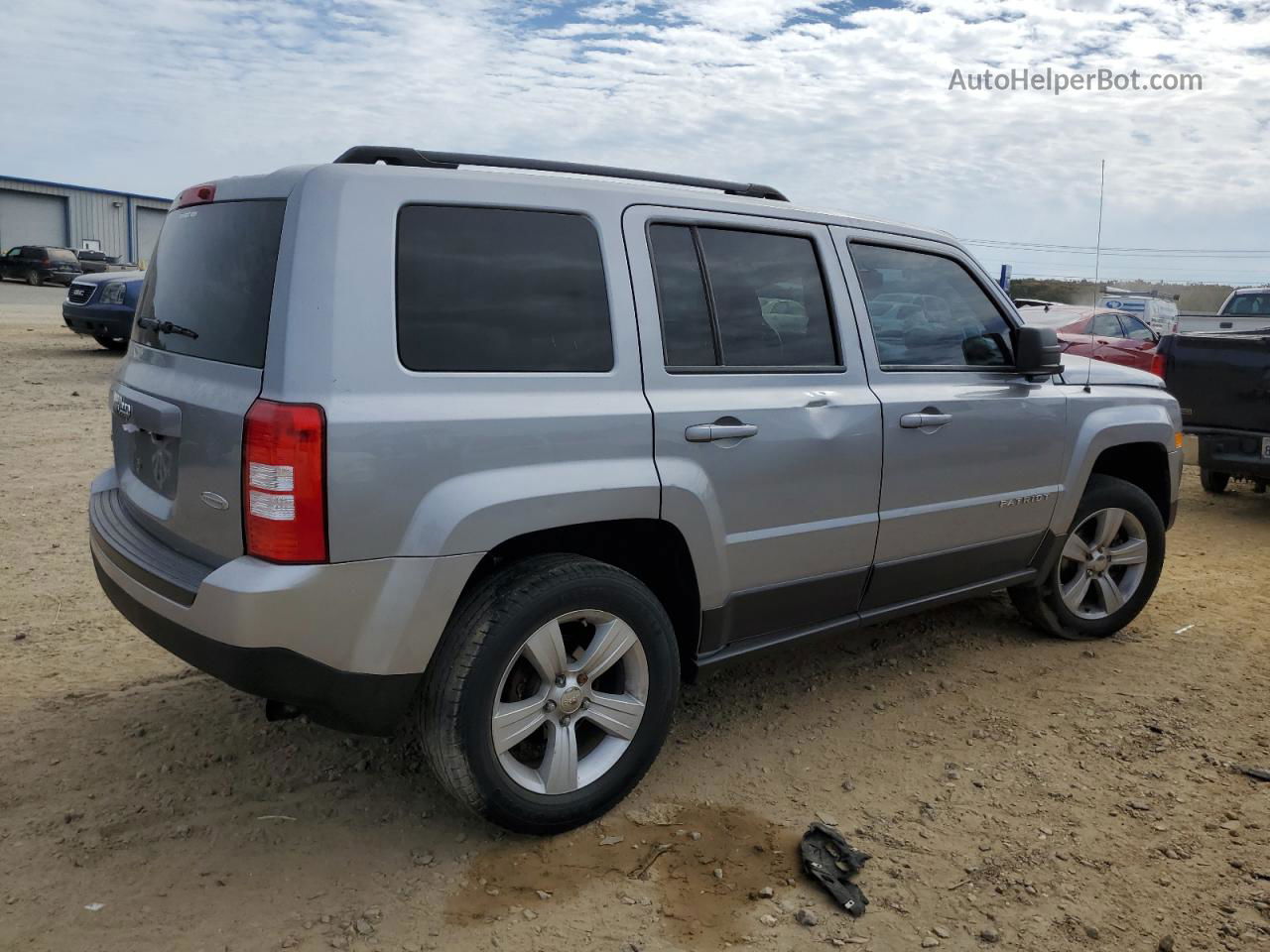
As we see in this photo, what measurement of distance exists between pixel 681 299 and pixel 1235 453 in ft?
21.2

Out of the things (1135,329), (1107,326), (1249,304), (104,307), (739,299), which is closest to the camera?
(739,299)

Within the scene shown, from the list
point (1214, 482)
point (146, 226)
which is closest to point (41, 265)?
point (146, 226)

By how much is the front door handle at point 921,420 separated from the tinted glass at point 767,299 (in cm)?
35

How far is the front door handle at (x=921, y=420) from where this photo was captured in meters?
3.84

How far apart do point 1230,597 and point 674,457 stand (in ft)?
14.0

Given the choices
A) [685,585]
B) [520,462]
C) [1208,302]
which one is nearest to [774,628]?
[685,585]

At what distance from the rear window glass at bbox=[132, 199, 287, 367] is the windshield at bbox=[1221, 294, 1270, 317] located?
16191 millimetres

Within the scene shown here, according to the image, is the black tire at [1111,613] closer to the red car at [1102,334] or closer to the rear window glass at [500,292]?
the rear window glass at [500,292]

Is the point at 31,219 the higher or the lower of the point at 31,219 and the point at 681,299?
the higher

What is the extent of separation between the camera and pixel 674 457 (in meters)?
3.22

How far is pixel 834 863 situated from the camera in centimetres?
306

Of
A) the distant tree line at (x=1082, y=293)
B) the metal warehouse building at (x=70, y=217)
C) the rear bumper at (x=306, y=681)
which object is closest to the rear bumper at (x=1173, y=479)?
the rear bumper at (x=306, y=681)

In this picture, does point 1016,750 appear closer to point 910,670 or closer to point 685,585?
point 910,670

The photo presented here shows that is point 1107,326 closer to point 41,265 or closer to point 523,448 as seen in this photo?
point 523,448
